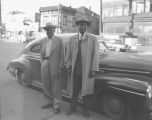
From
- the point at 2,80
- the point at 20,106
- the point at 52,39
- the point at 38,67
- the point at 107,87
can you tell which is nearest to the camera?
the point at 107,87

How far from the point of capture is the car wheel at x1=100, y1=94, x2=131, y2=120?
159 inches

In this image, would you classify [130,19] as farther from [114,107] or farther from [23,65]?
[114,107]

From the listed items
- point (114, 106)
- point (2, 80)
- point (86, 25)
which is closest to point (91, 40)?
point (86, 25)

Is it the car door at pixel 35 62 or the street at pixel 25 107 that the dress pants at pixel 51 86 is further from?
the car door at pixel 35 62

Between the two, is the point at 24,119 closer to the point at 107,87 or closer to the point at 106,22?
the point at 107,87

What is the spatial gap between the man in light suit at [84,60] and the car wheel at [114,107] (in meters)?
0.33

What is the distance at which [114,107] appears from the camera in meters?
4.21

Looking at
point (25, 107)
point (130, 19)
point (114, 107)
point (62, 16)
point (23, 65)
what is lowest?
point (25, 107)

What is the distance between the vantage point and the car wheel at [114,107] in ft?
13.2

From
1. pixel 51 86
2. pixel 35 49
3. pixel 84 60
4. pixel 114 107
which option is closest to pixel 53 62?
pixel 51 86

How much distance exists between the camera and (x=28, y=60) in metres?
5.91

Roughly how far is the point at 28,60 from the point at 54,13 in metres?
46.9

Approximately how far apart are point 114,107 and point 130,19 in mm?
37983

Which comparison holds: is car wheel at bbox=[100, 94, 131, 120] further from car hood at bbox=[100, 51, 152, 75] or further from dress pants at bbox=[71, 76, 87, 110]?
car hood at bbox=[100, 51, 152, 75]
